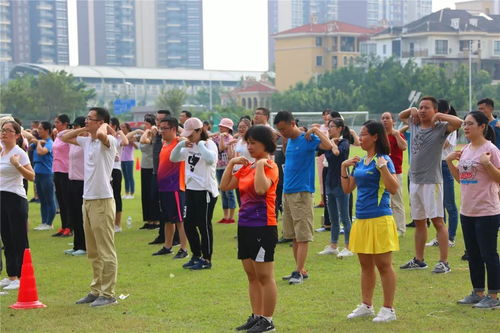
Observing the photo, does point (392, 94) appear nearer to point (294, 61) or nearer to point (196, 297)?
point (294, 61)

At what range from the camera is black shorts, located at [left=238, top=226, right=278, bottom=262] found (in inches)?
318

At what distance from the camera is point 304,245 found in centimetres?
1072

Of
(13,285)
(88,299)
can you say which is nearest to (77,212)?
(13,285)

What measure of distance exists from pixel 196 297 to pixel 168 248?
11.7ft

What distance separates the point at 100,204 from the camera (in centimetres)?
992

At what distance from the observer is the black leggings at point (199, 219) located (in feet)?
39.2

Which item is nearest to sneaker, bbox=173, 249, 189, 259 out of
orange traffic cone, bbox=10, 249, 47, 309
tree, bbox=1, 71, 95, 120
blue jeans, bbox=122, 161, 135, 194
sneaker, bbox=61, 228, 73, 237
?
orange traffic cone, bbox=10, 249, 47, 309

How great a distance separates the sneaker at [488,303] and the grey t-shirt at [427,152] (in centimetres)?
219

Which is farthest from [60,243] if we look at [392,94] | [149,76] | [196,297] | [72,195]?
[149,76]

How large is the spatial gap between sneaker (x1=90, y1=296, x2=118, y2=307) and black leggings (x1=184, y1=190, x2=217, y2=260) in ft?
7.50

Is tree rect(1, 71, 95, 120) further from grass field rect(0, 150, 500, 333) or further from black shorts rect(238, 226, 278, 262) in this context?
black shorts rect(238, 226, 278, 262)

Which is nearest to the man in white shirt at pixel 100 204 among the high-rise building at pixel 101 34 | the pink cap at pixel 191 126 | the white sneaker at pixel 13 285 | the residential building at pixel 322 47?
the white sneaker at pixel 13 285

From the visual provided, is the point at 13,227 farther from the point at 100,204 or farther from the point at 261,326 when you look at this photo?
the point at 261,326

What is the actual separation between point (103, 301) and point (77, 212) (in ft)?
12.8
